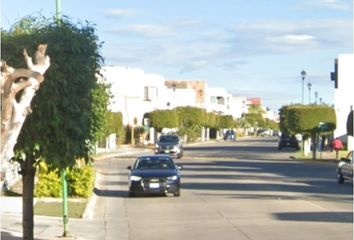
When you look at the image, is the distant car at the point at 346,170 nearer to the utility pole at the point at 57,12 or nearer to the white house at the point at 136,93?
the utility pole at the point at 57,12

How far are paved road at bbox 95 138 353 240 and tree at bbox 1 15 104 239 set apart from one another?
19.1 feet

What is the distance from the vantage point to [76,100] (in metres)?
13.7

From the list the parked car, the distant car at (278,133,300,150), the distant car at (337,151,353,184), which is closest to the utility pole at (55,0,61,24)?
the distant car at (337,151,353,184)

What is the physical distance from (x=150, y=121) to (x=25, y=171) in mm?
94028

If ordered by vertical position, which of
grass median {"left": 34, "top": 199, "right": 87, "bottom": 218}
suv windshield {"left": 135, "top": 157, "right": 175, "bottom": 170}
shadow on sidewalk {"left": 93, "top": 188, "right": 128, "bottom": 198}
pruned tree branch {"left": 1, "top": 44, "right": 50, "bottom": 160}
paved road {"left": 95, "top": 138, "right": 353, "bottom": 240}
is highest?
pruned tree branch {"left": 1, "top": 44, "right": 50, "bottom": 160}

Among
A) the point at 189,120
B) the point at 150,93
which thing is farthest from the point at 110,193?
the point at 150,93

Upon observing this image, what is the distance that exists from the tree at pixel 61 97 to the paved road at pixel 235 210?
5.83 meters

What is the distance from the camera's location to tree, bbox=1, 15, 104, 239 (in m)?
13.3

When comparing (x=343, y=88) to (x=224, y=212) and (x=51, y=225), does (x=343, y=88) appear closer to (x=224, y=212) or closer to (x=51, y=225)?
(x=224, y=212)

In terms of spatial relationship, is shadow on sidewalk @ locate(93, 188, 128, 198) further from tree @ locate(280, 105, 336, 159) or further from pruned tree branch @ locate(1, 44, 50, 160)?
tree @ locate(280, 105, 336, 159)

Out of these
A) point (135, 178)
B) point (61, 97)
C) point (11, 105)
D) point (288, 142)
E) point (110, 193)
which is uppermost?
point (61, 97)

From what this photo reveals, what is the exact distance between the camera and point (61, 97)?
13453 mm

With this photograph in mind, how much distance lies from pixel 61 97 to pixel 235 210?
520 inches

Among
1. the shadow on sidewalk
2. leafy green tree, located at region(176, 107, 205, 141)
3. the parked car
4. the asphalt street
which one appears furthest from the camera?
leafy green tree, located at region(176, 107, 205, 141)
